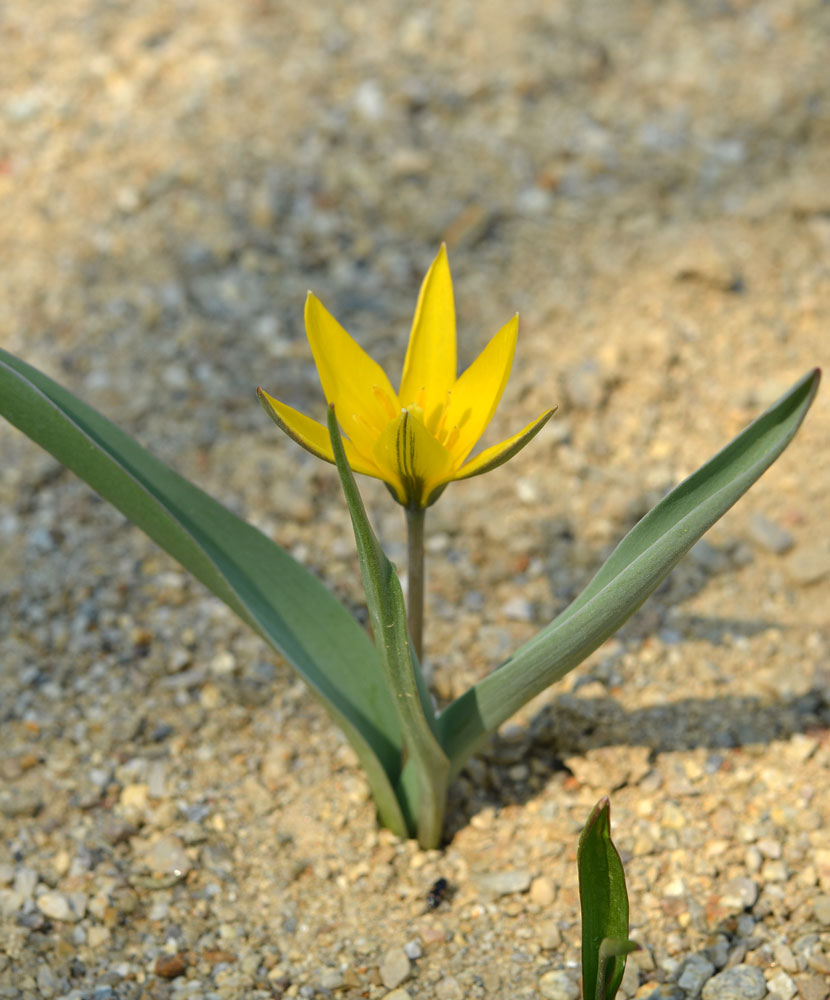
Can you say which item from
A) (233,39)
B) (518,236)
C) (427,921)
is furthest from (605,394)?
(233,39)

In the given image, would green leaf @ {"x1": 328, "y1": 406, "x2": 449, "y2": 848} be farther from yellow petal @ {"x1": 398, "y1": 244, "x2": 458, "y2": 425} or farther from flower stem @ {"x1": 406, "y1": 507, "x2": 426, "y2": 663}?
yellow petal @ {"x1": 398, "y1": 244, "x2": 458, "y2": 425}

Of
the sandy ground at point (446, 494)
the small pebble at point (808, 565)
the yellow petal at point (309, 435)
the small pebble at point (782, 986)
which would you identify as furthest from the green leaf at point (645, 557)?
the small pebble at point (808, 565)

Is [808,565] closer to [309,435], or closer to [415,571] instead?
[415,571]

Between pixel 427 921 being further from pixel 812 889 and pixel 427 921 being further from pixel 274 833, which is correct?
pixel 812 889

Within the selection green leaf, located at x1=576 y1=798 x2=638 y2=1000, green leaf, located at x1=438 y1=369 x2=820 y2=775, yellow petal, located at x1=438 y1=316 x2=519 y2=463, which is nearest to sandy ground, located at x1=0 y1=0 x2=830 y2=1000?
green leaf, located at x1=576 y1=798 x2=638 y2=1000

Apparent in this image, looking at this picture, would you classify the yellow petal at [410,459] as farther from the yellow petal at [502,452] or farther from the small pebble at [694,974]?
the small pebble at [694,974]
